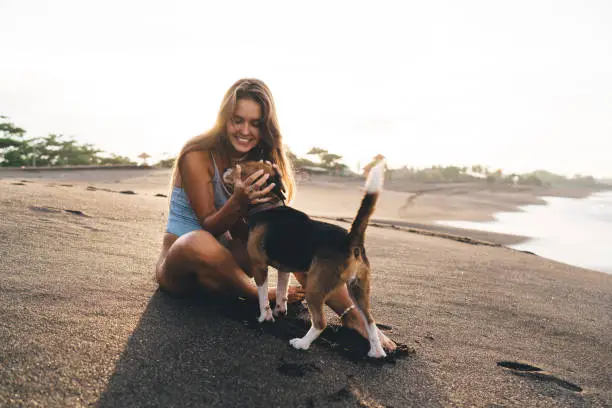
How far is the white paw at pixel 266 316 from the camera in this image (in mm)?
2935

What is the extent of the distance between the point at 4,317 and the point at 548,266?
6.71 metres

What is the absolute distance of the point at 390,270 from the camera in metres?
→ 4.98

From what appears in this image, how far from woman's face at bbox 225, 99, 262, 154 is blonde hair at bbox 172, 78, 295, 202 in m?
0.04

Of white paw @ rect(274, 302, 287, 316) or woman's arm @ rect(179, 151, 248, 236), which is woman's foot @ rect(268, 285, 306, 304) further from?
woman's arm @ rect(179, 151, 248, 236)

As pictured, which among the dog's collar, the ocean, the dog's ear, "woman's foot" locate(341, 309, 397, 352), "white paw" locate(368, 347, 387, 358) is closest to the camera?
"white paw" locate(368, 347, 387, 358)

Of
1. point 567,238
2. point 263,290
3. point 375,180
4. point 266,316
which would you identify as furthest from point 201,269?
point 567,238

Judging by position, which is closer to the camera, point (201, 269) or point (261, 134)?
point (201, 269)

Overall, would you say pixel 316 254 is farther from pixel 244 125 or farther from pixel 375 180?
pixel 244 125

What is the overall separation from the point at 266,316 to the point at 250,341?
35cm

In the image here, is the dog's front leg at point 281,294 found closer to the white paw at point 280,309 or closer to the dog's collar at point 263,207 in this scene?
the white paw at point 280,309

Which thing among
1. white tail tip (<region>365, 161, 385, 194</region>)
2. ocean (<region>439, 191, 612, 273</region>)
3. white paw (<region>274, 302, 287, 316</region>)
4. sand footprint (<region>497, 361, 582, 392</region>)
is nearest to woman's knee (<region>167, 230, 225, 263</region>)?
white paw (<region>274, 302, 287, 316</region>)

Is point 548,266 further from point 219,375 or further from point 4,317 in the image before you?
point 4,317

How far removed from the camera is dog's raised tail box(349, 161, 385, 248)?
2396 mm

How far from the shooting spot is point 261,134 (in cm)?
359
